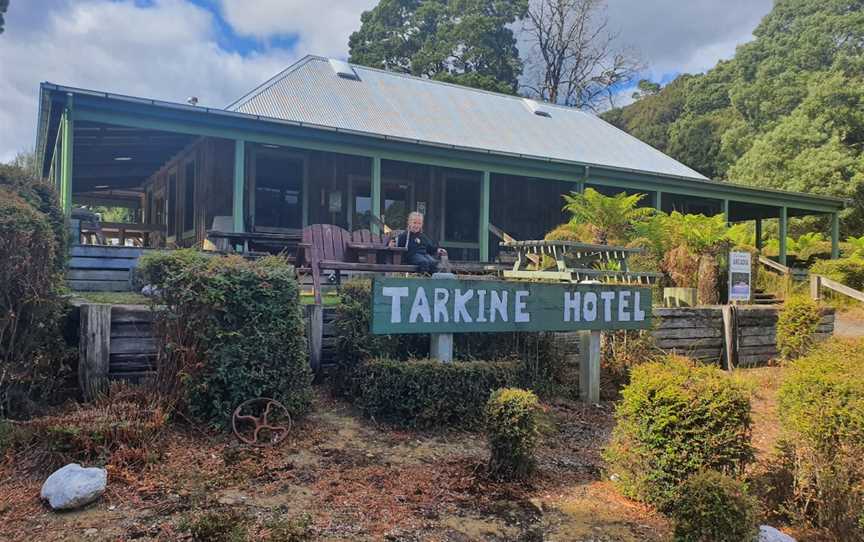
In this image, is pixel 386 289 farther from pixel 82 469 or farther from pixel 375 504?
pixel 82 469

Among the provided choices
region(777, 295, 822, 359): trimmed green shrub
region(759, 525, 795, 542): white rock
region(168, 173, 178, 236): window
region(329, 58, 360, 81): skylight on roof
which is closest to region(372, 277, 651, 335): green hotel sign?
region(759, 525, 795, 542): white rock

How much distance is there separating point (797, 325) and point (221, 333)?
7.05 meters

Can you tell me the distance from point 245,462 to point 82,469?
0.86m

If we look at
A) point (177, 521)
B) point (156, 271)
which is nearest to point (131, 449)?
point (177, 521)

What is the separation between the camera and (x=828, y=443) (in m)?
2.99

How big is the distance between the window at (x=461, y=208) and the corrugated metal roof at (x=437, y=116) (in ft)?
3.73

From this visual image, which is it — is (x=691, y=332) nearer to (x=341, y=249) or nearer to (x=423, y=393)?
(x=423, y=393)

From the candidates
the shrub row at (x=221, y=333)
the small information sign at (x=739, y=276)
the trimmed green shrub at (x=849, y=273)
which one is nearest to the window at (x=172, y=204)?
the shrub row at (x=221, y=333)

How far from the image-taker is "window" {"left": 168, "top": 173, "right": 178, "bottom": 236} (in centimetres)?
1343

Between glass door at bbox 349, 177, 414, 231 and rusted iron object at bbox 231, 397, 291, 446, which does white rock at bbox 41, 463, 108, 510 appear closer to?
rusted iron object at bbox 231, 397, 291, 446

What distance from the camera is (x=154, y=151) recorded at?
39.5 ft

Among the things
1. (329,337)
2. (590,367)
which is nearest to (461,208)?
(590,367)

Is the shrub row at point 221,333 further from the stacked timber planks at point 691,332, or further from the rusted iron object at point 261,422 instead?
the stacked timber planks at point 691,332

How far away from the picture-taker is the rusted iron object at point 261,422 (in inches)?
147
